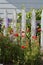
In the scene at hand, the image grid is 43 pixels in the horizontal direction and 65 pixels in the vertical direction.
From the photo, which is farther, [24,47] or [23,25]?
[23,25]

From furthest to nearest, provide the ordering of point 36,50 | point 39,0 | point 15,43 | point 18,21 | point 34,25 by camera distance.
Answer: point 39,0 → point 18,21 → point 34,25 → point 15,43 → point 36,50

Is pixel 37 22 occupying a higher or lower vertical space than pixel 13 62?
higher

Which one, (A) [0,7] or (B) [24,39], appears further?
(A) [0,7]

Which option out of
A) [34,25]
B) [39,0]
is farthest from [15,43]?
[39,0]

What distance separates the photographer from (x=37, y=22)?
Answer: 776 cm

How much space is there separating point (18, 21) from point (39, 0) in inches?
145

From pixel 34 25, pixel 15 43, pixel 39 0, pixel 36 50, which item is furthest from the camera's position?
pixel 39 0

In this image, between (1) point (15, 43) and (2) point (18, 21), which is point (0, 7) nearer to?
(2) point (18, 21)

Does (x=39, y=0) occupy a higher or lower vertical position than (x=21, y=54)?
higher

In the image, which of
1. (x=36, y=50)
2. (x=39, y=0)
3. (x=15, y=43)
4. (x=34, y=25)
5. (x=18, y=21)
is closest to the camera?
(x=36, y=50)

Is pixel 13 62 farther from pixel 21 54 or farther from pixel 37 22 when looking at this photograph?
pixel 37 22

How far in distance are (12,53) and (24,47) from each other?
292 mm

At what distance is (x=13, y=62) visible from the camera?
575 cm

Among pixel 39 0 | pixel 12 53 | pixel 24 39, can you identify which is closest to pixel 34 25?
pixel 24 39
